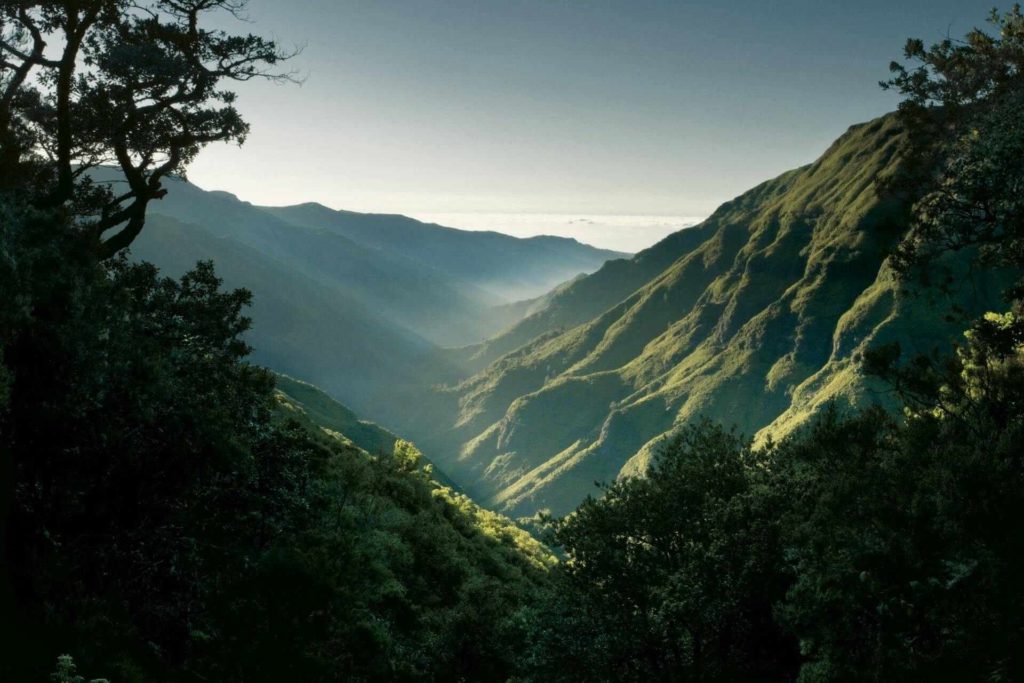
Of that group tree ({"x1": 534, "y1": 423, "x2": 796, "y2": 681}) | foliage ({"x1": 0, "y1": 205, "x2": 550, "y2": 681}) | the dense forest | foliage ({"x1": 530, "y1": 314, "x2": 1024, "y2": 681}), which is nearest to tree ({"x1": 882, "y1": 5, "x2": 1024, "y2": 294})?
the dense forest

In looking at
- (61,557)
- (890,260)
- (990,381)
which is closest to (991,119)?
(890,260)

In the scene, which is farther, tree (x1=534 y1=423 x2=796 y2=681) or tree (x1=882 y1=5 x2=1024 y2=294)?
tree (x1=534 y1=423 x2=796 y2=681)

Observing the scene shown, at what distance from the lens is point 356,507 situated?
110 ft

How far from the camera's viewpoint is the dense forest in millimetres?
14367

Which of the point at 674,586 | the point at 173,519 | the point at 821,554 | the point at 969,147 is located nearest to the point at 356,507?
the point at 173,519

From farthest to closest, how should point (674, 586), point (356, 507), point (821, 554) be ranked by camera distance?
point (356, 507) → point (674, 586) → point (821, 554)

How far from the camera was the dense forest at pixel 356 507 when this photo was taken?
47.1ft

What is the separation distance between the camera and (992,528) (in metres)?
16.8

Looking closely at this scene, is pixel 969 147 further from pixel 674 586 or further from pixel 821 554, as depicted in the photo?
pixel 674 586

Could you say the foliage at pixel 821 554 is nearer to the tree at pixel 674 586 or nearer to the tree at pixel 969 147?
the tree at pixel 674 586

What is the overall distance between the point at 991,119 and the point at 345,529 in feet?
103

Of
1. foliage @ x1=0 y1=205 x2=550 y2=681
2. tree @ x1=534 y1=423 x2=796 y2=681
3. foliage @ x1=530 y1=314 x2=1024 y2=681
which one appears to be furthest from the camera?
tree @ x1=534 y1=423 x2=796 y2=681

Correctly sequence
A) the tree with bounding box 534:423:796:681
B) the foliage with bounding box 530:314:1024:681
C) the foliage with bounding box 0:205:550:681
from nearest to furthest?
the foliage with bounding box 0:205:550:681 → the foliage with bounding box 530:314:1024:681 → the tree with bounding box 534:423:796:681

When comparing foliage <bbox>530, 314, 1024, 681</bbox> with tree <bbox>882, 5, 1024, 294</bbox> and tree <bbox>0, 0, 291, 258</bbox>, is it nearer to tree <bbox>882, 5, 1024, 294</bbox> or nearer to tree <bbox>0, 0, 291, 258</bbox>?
tree <bbox>882, 5, 1024, 294</bbox>
